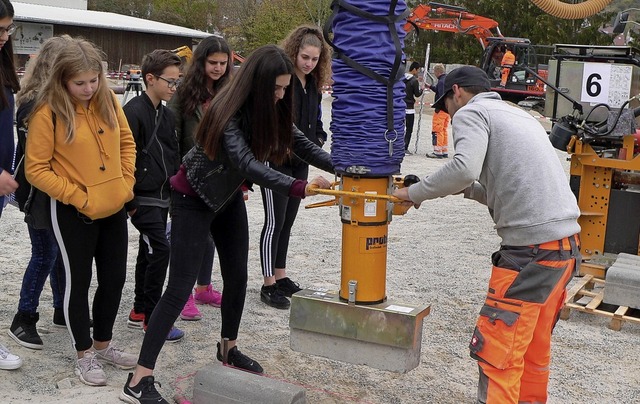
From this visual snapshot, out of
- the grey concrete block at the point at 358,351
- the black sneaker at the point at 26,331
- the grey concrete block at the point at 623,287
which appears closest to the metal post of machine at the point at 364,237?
the grey concrete block at the point at 358,351

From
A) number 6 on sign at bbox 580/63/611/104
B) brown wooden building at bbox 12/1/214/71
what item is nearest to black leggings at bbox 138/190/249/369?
number 6 on sign at bbox 580/63/611/104

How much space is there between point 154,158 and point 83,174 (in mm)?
841

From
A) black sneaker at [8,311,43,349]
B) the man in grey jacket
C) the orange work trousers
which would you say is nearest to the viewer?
the man in grey jacket

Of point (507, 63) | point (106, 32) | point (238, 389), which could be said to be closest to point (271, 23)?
point (106, 32)

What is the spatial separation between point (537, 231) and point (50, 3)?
173ft

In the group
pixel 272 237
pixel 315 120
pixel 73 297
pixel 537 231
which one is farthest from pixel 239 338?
pixel 537 231

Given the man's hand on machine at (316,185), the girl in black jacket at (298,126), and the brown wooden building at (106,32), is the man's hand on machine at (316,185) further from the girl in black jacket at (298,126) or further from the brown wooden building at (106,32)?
the brown wooden building at (106,32)

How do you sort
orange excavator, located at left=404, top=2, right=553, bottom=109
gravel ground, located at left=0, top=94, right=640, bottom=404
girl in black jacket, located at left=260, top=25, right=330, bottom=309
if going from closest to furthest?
gravel ground, located at left=0, top=94, right=640, bottom=404 → girl in black jacket, located at left=260, top=25, right=330, bottom=309 → orange excavator, located at left=404, top=2, right=553, bottom=109

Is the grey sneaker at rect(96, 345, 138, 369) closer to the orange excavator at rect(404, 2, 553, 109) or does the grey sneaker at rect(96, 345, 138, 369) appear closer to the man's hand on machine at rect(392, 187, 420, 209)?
the man's hand on machine at rect(392, 187, 420, 209)

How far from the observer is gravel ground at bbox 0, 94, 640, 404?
4324 millimetres

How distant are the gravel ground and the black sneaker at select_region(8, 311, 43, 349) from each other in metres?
0.05

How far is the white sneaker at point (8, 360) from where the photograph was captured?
14.2ft

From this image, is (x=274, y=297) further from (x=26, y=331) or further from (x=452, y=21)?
(x=452, y=21)

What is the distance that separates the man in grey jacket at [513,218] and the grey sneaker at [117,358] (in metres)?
1.90
